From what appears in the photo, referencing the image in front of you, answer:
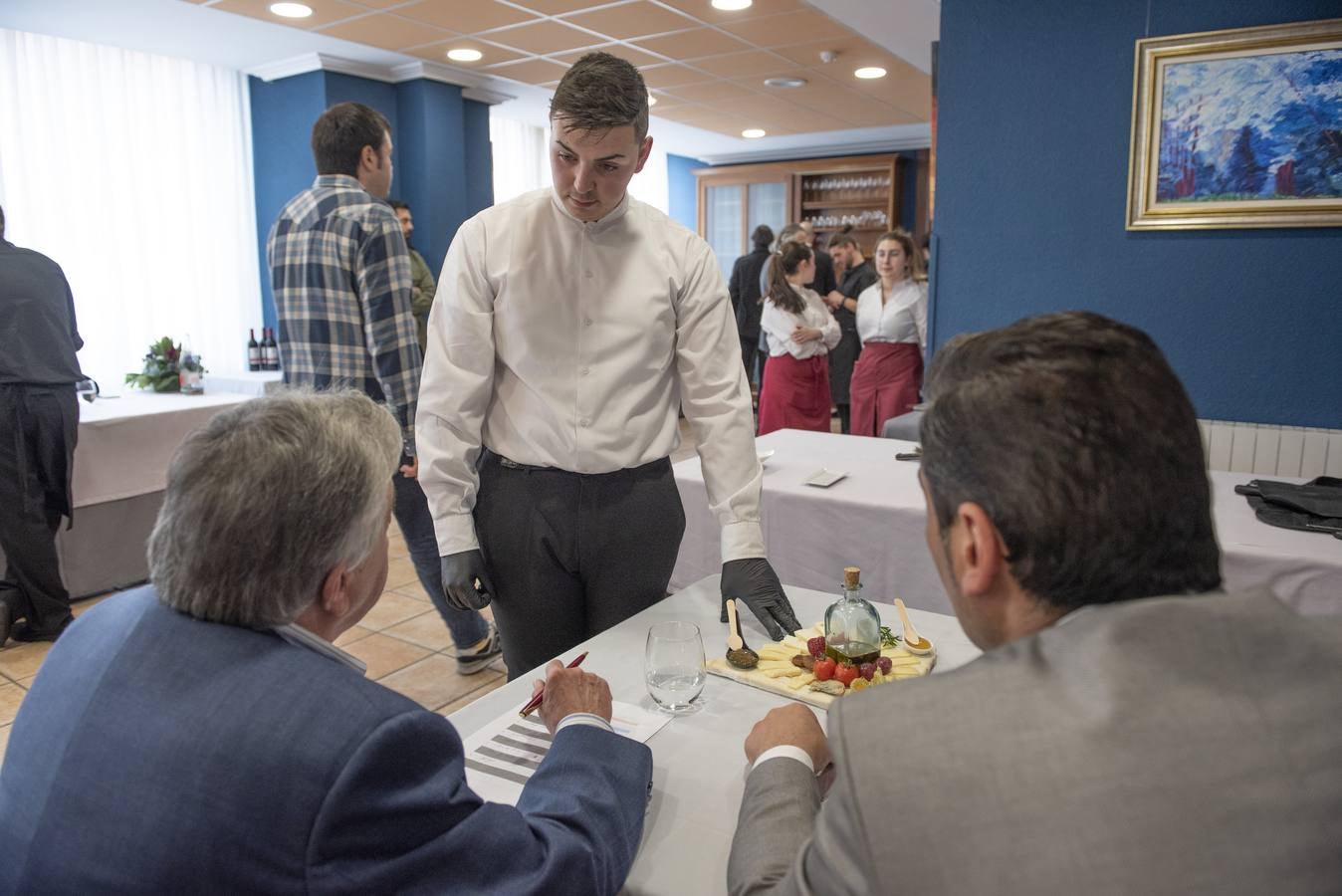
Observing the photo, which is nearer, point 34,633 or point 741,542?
point 741,542

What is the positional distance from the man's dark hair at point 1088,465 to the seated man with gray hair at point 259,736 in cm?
49

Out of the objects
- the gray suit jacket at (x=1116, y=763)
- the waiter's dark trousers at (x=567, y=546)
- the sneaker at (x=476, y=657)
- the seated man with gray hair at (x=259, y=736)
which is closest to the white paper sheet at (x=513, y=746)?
the seated man with gray hair at (x=259, y=736)

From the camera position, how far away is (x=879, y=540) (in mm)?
2367

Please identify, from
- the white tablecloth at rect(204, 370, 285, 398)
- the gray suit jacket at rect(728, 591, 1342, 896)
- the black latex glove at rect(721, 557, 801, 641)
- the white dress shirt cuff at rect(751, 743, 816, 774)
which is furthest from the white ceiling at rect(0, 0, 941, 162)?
the gray suit jacket at rect(728, 591, 1342, 896)

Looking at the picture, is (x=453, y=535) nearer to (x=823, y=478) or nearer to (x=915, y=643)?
(x=915, y=643)

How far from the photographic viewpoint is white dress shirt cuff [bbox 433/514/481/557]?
1.58 metres

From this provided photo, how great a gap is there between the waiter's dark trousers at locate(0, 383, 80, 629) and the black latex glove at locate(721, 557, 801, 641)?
2.88 m

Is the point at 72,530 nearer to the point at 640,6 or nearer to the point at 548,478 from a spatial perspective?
the point at 548,478

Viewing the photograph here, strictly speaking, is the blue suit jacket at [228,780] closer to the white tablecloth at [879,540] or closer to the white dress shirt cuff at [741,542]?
the white dress shirt cuff at [741,542]

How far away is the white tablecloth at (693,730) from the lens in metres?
0.93

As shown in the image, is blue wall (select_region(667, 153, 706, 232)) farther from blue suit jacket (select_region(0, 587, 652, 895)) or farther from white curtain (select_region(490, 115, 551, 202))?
blue suit jacket (select_region(0, 587, 652, 895))

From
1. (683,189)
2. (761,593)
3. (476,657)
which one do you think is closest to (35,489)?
(476,657)

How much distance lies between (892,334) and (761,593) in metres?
3.46

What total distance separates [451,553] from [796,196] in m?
9.12
